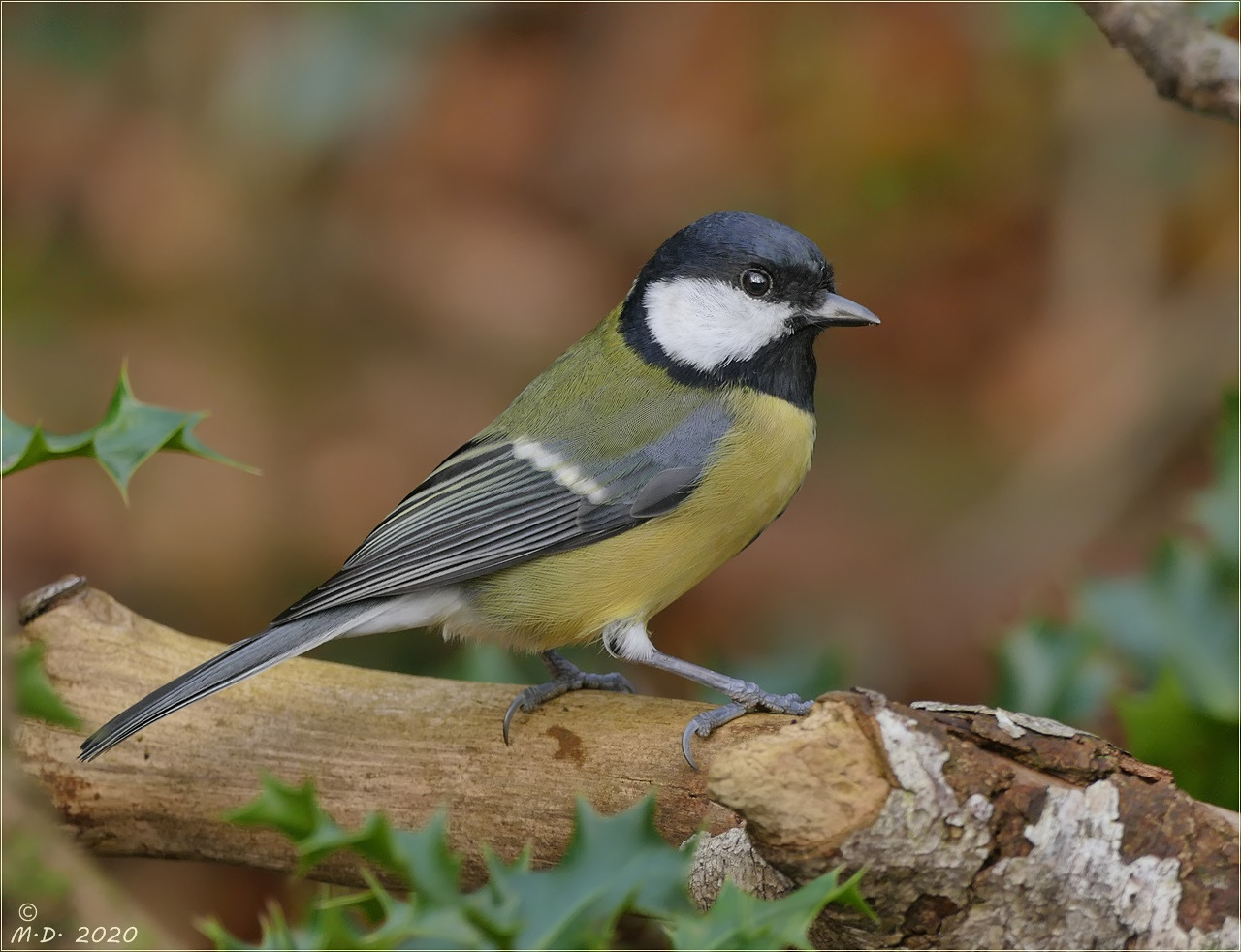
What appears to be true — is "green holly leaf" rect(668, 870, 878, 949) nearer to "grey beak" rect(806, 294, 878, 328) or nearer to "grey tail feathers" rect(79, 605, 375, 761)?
"grey tail feathers" rect(79, 605, 375, 761)

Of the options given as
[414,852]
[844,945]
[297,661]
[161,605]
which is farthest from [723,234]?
[161,605]

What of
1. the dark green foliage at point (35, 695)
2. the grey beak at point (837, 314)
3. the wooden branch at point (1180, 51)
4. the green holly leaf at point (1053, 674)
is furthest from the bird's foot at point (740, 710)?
the wooden branch at point (1180, 51)

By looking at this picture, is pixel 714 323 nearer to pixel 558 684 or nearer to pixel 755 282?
pixel 755 282

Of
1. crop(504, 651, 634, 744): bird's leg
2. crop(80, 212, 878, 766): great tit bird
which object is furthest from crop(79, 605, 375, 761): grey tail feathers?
crop(504, 651, 634, 744): bird's leg

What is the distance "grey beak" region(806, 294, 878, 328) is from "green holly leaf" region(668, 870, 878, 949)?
1073mm

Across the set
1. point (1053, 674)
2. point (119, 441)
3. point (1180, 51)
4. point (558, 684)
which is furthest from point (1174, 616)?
point (119, 441)

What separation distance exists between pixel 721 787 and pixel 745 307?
3.16 ft

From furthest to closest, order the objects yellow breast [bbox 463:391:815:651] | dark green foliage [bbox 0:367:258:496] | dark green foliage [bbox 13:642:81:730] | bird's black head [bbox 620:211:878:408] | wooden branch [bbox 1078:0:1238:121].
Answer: bird's black head [bbox 620:211:878:408]
yellow breast [bbox 463:391:815:651]
wooden branch [bbox 1078:0:1238:121]
dark green foliage [bbox 0:367:258:496]
dark green foliage [bbox 13:642:81:730]

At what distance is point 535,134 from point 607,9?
0.42 meters

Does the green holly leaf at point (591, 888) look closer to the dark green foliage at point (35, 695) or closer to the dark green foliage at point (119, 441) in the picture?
the dark green foliage at point (35, 695)

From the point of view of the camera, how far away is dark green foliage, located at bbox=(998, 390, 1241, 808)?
1564 mm

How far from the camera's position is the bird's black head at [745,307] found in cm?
188

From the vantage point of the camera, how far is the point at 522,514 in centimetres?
183

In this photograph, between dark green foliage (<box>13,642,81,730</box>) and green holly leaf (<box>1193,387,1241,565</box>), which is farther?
green holly leaf (<box>1193,387,1241,565</box>)
